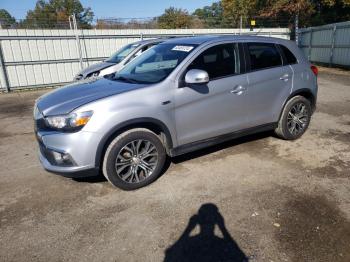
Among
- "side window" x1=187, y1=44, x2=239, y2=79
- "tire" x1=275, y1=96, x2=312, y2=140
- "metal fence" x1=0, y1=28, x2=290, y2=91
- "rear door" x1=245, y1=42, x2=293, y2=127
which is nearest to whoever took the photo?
"side window" x1=187, y1=44, x2=239, y2=79

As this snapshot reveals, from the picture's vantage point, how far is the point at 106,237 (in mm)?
3031

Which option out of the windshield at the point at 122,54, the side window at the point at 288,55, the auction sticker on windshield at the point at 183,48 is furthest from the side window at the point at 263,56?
the windshield at the point at 122,54

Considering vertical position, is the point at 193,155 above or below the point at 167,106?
below

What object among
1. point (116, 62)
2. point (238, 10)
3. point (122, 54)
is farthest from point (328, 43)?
point (238, 10)

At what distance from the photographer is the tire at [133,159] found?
3.65m

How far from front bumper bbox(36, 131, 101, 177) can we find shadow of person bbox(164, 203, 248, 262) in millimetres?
1332

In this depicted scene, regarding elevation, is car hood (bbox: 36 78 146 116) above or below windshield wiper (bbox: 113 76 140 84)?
below

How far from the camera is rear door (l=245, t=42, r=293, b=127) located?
15.1 ft

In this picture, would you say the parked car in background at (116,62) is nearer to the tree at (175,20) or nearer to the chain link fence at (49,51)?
the chain link fence at (49,51)

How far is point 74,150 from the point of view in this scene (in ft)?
11.2

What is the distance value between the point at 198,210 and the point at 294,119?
285cm

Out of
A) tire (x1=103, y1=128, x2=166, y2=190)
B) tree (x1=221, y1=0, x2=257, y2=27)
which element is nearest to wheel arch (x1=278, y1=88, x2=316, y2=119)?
tire (x1=103, y1=128, x2=166, y2=190)

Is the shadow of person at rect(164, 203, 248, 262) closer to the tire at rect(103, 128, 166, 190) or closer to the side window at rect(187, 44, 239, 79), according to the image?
the tire at rect(103, 128, 166, 190)

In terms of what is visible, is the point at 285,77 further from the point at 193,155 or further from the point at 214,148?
the point at 193,155
